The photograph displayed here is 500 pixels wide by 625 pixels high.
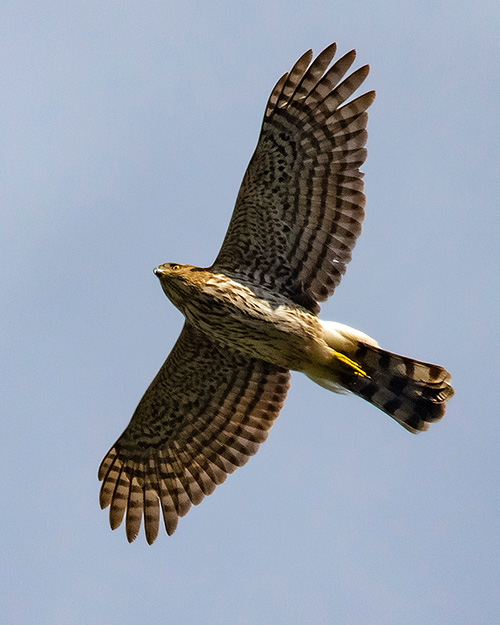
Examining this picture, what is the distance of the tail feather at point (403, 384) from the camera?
10875 mm

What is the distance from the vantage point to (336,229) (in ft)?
35.3

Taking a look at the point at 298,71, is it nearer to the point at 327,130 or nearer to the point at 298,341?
the point at 327,130

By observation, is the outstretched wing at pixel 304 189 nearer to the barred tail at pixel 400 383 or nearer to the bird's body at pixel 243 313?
the bird's body at pixel 243 313

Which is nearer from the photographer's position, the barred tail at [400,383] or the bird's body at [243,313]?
the bird's body at [243,313]

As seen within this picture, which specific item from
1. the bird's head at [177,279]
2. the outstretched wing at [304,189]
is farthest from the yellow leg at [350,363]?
the bird's head at [177,279]

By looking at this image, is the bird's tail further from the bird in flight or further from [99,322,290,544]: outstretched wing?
[99,322,290,544]: outstretched wing

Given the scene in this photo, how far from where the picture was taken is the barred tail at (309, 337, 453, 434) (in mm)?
10867

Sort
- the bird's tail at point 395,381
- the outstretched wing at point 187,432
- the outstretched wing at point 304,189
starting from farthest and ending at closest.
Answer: the outstretched wing at point 187,432, the bird's tail at point 395,381, the outstretched wing at point 304,189

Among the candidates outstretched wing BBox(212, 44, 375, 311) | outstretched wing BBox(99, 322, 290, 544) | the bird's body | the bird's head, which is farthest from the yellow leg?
the bird's head

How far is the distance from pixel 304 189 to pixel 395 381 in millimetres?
2259

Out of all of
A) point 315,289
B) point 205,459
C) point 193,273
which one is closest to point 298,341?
point 315,289

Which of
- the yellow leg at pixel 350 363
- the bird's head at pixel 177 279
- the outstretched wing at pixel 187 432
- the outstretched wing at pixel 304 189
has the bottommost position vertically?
the outstretched wing at pixel 187 432

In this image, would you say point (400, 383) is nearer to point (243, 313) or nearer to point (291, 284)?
point (291, 284)

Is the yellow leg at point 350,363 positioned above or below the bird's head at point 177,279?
above
